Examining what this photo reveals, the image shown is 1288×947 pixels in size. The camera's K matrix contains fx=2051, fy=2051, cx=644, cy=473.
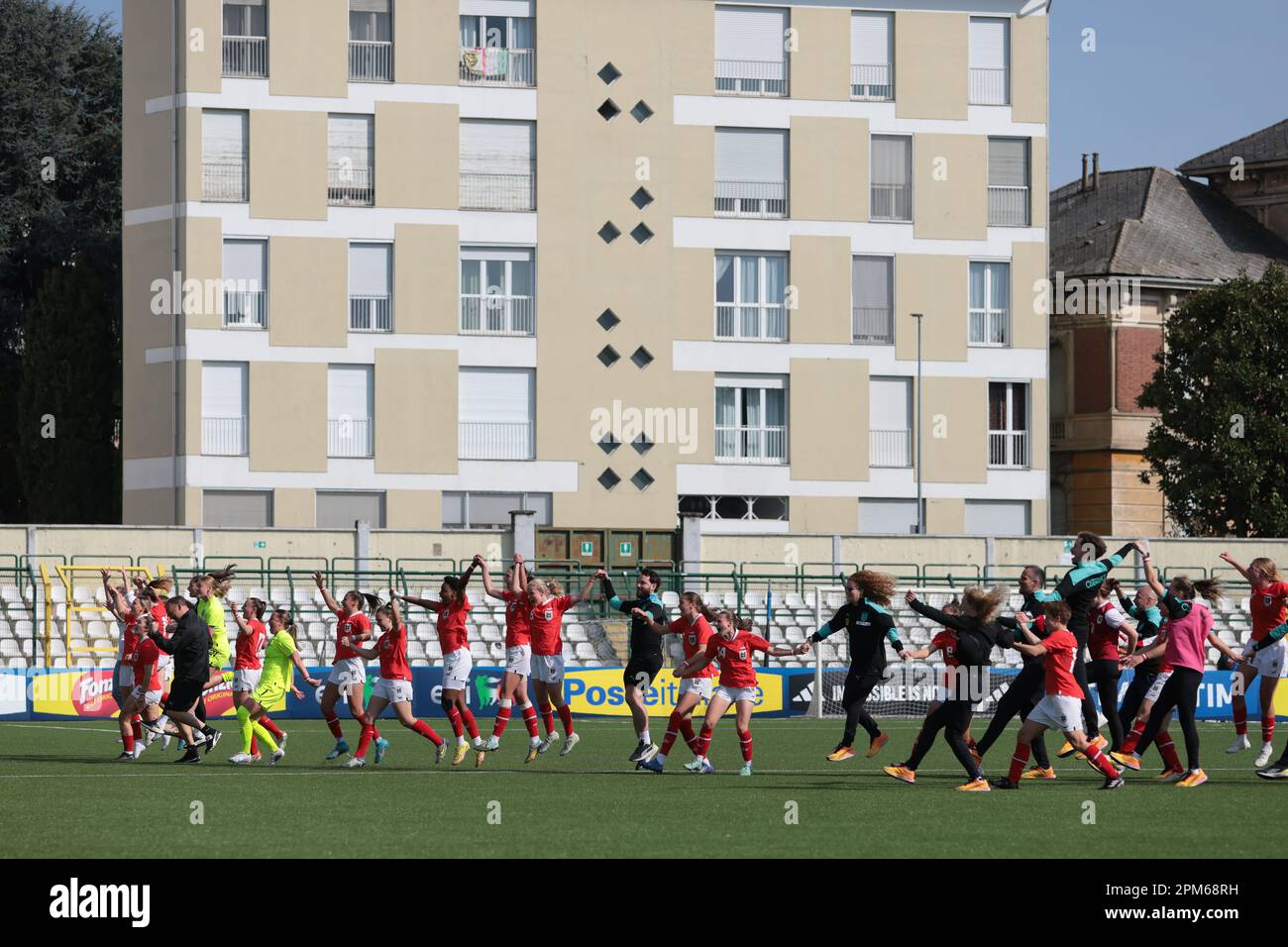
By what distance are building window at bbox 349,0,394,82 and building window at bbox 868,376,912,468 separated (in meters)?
14.8

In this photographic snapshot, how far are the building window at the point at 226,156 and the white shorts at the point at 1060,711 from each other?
35.6 m

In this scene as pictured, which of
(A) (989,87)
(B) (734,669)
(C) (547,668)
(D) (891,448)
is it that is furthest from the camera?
(A) (989,87)

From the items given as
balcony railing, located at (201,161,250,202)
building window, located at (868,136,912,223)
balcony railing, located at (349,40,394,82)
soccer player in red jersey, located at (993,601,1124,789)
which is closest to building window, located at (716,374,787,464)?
building window, located at (868,136,912,223)

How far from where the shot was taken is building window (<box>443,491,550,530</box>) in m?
50.4

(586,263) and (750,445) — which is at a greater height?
(586,263)

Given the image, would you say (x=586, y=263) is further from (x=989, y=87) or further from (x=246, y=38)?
(x=989, y=87)

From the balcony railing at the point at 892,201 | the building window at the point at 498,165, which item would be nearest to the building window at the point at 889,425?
the balcony railing at the point at 892,201

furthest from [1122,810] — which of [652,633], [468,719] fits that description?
[468,719]

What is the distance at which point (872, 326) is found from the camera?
53.3m

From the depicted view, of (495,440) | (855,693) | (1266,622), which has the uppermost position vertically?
(495,440)

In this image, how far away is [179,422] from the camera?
49.3 meters

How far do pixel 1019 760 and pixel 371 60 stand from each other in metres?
36.1

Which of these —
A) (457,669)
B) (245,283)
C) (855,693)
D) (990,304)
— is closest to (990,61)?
(990,304)

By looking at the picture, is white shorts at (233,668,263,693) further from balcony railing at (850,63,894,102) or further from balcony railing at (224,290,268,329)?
balcony railing at (850,63,894,102)
